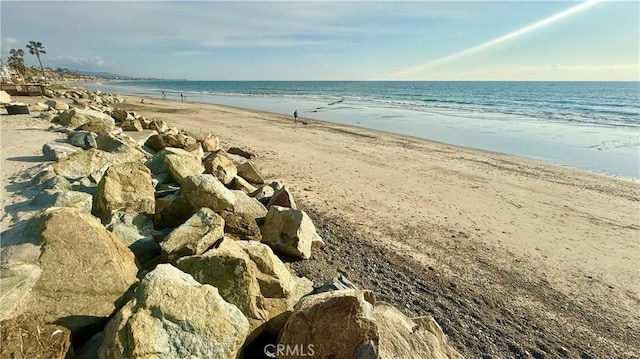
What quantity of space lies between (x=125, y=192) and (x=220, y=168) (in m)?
2.88

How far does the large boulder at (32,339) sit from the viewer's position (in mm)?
2697

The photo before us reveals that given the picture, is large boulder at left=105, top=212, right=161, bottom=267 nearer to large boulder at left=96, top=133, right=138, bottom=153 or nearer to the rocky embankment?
the rocky embankment

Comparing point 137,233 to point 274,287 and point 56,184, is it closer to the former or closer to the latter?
point 56,184

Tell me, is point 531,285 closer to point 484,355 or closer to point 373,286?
point 484,355

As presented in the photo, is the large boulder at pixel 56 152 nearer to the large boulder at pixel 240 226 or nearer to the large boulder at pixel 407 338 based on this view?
the large boulder at pixel 240 226

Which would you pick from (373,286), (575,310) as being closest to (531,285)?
(575,310)

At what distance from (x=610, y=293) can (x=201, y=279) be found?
24.2ft

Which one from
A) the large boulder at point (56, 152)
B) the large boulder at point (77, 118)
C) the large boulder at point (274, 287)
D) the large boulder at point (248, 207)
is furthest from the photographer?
the large boulder at point (77, 118)

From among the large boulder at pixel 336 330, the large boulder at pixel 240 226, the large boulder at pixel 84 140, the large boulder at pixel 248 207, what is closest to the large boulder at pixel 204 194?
the large boulder at pixel 240 226

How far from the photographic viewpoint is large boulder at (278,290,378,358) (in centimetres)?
293

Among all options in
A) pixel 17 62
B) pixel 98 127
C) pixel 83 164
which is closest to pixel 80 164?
pixel 83 164

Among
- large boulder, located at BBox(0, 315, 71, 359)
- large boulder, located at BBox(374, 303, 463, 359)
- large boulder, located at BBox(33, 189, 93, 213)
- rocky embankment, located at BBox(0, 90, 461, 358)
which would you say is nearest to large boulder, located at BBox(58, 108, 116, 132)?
large boulder, located at BBox(33, 189, 93, 213)

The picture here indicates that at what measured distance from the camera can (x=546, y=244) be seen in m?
8.22

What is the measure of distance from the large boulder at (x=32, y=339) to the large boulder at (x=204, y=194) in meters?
2.73
